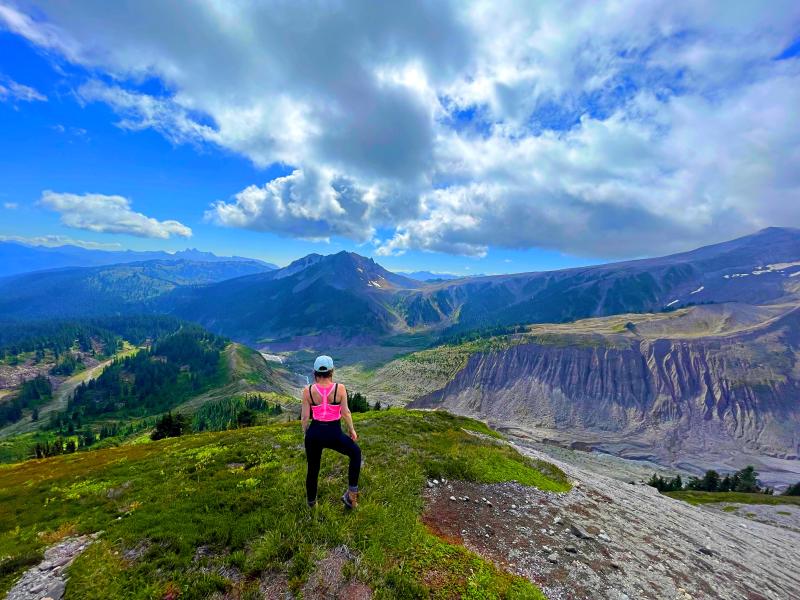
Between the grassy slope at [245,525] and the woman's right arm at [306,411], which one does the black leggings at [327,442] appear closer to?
the woman's right arm at [306,411]

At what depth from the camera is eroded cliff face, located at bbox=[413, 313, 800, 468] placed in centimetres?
13288

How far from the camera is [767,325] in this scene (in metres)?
181

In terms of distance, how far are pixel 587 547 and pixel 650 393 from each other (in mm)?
178769

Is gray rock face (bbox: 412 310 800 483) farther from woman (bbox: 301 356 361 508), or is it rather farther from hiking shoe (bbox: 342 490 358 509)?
woman (bbox: 301 356 361 508)

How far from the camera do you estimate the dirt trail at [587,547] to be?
11.9m

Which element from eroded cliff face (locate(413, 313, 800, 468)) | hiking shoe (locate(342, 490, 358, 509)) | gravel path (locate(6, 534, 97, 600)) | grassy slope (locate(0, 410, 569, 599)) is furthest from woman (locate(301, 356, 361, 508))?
eroded cliff face (locate(413, 313, 800, 468))

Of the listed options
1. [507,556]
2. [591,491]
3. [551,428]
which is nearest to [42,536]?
[507,556]

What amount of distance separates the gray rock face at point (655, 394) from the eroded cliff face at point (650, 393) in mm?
414

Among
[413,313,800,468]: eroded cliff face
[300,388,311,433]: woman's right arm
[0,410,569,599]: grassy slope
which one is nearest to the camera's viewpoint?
[0,410,569,599]: grassy slope

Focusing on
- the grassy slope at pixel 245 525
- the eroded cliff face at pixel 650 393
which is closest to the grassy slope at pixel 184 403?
the eroded cliff face at pixel 650 393

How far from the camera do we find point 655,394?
154125 mm

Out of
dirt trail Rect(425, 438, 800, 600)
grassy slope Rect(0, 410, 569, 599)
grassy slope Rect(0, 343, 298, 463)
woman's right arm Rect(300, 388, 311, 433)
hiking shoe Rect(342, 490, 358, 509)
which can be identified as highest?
woman's right arm Rect(300, 388, 311, 433)

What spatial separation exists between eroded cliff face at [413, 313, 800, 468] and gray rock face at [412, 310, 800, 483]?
0.41 meters

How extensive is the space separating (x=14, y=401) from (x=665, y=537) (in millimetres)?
268943
